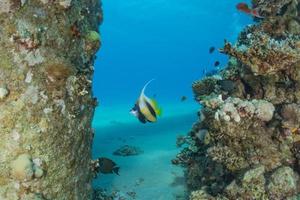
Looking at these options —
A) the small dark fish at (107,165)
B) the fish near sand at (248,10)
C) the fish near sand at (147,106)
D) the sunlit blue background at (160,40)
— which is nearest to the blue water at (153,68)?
the sunlit blue background at (160,40)

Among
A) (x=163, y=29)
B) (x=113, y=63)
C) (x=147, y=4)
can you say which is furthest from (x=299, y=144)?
(x=113, y=63)

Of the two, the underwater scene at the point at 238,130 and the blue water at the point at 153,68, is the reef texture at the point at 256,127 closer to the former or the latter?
the underwater scene at the point at 238,130

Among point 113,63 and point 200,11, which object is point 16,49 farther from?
point 113,63

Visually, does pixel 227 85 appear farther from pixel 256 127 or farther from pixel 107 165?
pixel 107 165

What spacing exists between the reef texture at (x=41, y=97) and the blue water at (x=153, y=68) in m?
3.16

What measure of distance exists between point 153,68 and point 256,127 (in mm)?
172088

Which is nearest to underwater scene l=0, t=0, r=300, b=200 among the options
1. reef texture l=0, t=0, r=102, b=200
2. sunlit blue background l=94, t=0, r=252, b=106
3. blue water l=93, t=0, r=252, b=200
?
reef texture l=0, t=0, r=102, b=200

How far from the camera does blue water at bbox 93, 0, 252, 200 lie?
940 cm

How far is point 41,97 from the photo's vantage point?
4316mm

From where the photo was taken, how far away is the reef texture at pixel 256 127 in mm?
4844

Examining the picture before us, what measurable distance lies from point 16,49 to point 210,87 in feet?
13.8

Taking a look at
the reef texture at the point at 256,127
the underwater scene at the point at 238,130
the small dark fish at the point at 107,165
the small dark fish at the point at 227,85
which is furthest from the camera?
the small dark fish at the point at 107,165

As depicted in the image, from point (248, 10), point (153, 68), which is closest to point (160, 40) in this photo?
point (153, 68)

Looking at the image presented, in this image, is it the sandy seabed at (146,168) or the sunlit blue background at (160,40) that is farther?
the sunlit blue background at (160,40)
